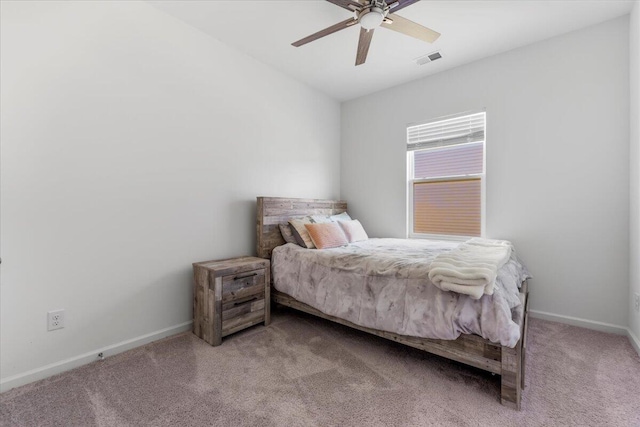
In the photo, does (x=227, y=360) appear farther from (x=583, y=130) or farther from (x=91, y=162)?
(x=583, y=130)

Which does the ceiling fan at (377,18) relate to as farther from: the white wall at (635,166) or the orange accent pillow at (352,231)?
the orange accent pillow at (352,231)

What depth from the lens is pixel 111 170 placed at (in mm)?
1997

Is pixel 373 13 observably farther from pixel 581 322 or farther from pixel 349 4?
pixel 581 322

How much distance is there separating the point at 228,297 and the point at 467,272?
1.72 metres

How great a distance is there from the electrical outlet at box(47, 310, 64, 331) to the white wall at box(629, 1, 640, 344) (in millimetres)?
4035

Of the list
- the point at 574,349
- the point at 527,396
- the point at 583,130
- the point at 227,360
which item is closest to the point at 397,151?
the point at 583,130

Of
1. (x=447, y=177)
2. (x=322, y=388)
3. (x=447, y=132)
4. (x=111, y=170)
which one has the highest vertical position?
(x=447, y=132)

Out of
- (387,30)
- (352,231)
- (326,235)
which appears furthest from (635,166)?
(326,235)

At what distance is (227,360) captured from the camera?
192 cm

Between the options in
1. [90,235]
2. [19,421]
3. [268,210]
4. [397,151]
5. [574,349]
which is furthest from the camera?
[397,151]

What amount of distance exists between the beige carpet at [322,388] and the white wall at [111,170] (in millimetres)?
356

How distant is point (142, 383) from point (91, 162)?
1.49m

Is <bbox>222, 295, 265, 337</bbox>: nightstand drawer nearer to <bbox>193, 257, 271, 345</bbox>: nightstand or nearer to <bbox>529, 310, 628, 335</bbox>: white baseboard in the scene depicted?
<bbox>193, 257, 271, 345</bbox>: nightstand

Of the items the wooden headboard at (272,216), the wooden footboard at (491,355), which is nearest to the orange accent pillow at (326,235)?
the wooden headboard at (272,216)
